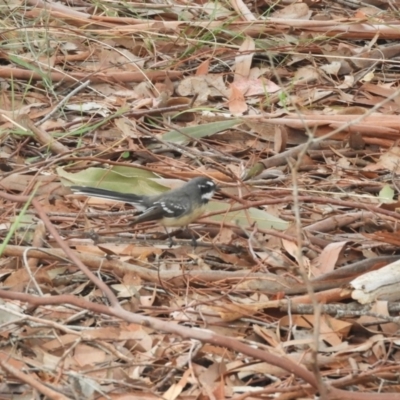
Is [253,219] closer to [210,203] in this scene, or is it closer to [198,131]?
[210,203]

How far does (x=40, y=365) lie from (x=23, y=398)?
16cm

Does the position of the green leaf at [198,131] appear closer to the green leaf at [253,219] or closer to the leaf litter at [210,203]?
the leaf litter at [210,203]

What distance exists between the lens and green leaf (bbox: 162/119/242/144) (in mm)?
5090

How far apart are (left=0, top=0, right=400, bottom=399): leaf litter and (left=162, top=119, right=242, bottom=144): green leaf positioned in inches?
0.5

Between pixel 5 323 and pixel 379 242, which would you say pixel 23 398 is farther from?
pixel 379 242

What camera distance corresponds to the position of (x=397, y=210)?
420 cm

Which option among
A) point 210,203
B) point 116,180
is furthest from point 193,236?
point 116,180

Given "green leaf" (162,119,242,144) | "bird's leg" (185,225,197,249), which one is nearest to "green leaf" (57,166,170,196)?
"bird's leg" (185,225,197,249)

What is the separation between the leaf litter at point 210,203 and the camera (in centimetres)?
318

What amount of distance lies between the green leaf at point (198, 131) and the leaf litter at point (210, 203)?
0.04 feet

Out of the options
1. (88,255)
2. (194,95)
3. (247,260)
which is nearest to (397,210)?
(247,260)

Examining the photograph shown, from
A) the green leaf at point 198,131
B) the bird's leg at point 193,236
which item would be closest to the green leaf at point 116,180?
the bird's leg at point 193,236

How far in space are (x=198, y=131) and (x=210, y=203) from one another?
0.80 meters

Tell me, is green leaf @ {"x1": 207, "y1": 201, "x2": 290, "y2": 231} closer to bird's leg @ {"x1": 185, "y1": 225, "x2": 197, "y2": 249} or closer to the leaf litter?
the leaf litter
